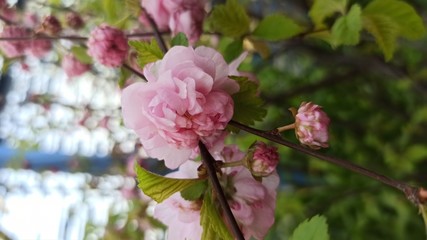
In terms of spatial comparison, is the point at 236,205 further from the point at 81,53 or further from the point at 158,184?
the point at 81,53

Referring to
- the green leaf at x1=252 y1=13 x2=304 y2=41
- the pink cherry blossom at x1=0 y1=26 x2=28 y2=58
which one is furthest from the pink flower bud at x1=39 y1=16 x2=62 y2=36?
the green leaf at x1=252 y1=13 x2=304 y2=41

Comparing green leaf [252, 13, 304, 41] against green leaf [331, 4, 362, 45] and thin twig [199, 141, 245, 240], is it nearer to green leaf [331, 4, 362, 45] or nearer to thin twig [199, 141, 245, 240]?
green leaf [331, 4, 362, 45]

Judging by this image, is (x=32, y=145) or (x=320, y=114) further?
(x=32, y=145)

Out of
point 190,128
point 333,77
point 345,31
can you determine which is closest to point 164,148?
point 190,128

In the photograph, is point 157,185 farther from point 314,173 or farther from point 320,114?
point 314,173

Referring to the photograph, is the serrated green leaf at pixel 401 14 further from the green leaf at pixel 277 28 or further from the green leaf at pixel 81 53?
the green leaf at pixel 81 53

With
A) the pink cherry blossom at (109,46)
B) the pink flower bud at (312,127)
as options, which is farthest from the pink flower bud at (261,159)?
the pink cherry blossom at (109,46)

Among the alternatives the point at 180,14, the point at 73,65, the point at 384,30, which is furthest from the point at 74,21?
the point at 384,30
